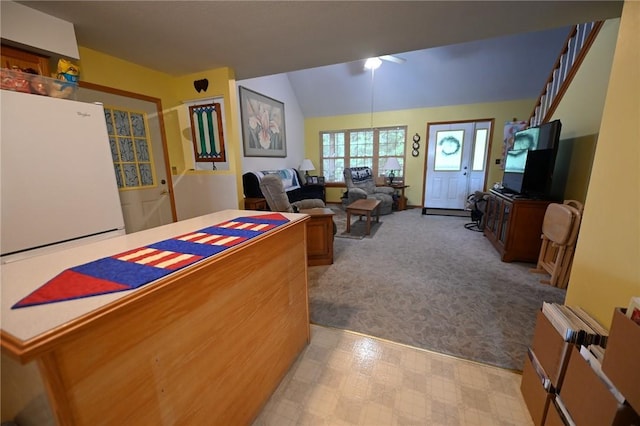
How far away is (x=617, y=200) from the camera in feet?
3.84

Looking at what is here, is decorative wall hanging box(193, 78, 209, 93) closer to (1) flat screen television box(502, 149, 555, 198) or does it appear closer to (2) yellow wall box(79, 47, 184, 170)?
(2) yellow wall box(79, 47, 184, 170)

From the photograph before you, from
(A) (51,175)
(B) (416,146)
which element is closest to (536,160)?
(B) (416,146)

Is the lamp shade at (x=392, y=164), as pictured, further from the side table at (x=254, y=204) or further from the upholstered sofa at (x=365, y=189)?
the side table at (x=254, y=204)

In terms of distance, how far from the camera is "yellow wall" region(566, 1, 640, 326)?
1082mm

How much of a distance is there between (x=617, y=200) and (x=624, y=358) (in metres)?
0.78

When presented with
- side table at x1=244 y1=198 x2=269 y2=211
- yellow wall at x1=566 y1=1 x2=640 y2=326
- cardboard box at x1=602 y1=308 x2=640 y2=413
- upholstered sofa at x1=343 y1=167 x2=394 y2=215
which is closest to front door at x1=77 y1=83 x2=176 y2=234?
side table at x1=244 y1=198 x2=269 y2=211

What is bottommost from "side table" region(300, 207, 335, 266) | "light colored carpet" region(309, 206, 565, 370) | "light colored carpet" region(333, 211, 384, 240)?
"light colored carpet" region(309, 206, 565, 370)

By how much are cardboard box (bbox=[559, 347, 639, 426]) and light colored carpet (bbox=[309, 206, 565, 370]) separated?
0.65 metres

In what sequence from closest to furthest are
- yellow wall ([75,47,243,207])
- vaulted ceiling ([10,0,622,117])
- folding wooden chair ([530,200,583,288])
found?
vaulted ceiling ([10,0,622,117]) → folding wooden chair ([530,200,583,288]) → yellow wall ([75,47,243,207])

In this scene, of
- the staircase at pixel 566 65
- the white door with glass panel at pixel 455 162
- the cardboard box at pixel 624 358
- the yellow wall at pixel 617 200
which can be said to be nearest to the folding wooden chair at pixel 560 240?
the yellow wall at pixel 617 200

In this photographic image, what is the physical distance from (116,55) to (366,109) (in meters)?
4.98

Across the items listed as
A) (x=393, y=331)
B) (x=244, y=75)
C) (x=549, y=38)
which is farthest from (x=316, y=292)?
(x=549, y=38)

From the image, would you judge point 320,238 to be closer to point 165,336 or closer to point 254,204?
point 254,204

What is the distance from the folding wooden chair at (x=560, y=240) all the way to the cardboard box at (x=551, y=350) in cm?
156
